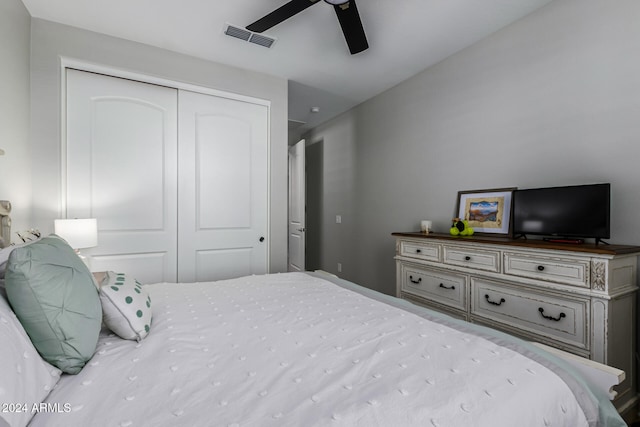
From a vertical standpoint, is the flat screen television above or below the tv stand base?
above

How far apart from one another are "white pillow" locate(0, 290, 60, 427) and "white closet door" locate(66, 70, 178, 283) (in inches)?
74.2

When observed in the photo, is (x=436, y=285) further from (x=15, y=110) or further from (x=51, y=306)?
(x=15, y=110)

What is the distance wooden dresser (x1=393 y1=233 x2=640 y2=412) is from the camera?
1532 mm

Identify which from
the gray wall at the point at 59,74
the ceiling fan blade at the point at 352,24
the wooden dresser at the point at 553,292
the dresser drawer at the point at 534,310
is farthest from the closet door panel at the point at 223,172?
the dresser drawer at the point at 534,310

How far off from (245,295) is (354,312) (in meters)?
Answer: 0.63

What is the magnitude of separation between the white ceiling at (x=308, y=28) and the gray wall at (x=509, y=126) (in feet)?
0.87

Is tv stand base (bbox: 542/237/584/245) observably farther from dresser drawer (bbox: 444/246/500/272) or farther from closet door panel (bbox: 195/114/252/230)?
closet door panel (bbox: 195/114/252/230)

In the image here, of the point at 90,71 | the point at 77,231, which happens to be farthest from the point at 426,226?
the point at 90,71

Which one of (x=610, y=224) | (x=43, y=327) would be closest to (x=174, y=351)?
(x=43, y=327)

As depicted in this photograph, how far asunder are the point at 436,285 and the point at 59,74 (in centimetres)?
334

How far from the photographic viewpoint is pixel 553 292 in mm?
1709

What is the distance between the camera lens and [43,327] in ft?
2.63

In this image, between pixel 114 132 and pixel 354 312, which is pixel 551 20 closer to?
pixel 354 312

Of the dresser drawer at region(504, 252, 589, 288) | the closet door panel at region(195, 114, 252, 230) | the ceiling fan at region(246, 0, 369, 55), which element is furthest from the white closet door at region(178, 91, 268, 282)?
the dresser drawer at region(504, 252, 589, 288)
